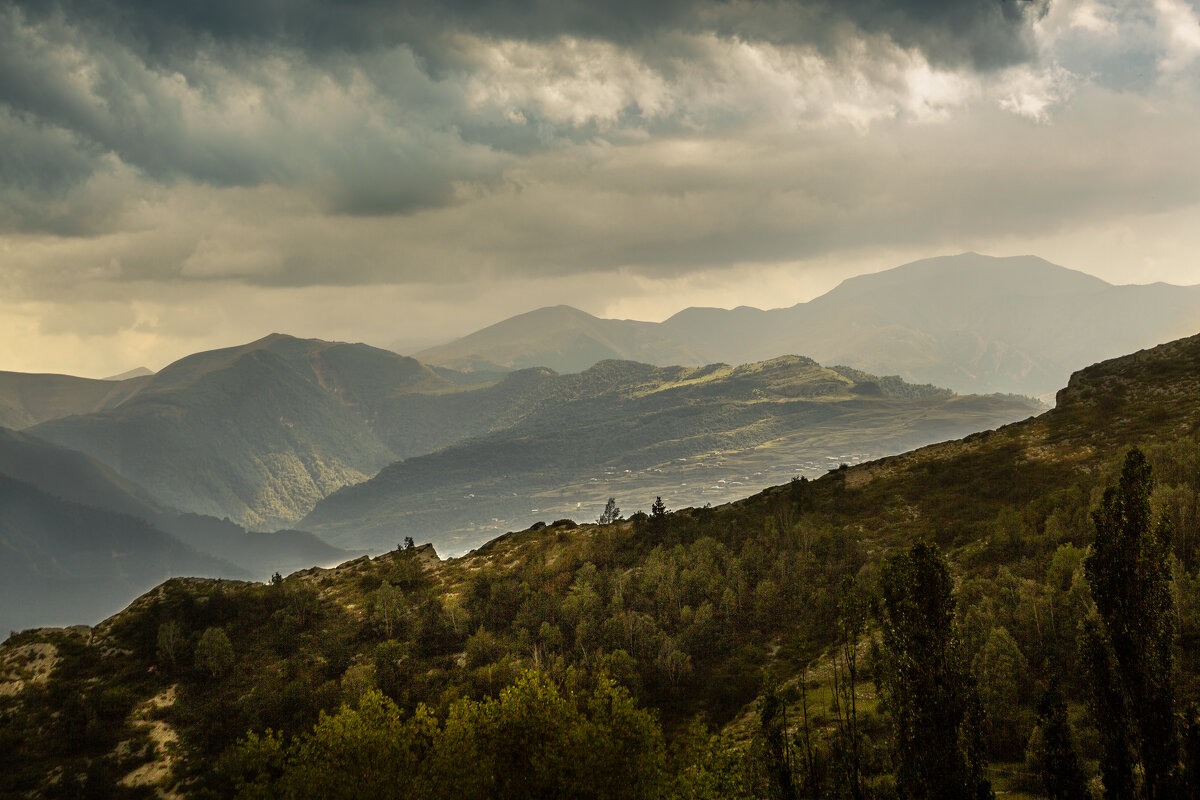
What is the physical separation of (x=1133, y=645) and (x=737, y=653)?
8263cm

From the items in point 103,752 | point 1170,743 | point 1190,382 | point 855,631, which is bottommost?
point 103,752

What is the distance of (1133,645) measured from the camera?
168 feet

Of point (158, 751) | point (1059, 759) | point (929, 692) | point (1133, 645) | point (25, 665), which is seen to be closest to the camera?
point (1059, 759)

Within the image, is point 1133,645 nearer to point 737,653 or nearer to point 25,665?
point 737,653

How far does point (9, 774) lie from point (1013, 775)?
132 metres

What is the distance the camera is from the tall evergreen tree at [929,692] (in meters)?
51.1

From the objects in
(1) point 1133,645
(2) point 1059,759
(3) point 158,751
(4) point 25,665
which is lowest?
(3) point 158,751

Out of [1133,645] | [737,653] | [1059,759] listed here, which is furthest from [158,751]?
[1133,645]

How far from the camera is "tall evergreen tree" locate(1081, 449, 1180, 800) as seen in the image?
4753 cm

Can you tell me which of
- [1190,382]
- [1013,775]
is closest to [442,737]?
[1013,775]

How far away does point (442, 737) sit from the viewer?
60281 mm

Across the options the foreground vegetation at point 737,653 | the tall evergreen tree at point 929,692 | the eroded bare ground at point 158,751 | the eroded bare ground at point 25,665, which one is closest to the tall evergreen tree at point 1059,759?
the foreground vegetation at point 737,653

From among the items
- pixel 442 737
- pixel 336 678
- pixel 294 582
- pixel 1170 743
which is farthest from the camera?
A: pixel 294 582

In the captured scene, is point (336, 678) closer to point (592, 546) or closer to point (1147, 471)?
point (592, 546)
